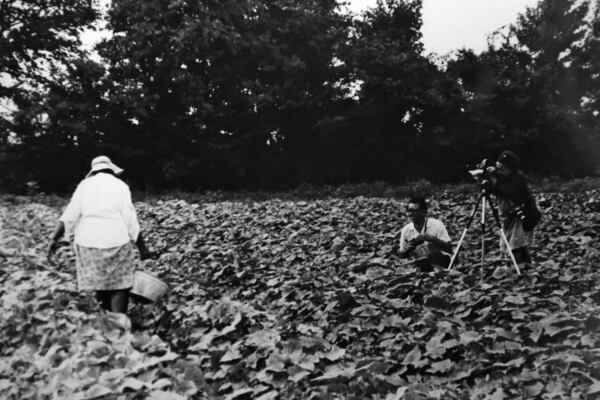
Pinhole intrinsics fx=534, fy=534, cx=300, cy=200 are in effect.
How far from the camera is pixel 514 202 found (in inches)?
258

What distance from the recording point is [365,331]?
4852 millimetres

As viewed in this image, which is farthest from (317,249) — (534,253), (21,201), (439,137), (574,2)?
(574,2)

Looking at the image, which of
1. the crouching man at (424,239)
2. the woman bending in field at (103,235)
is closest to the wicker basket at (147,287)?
the woman bending in field at (103,235)

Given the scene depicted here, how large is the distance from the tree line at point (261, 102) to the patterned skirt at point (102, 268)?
19686 mm

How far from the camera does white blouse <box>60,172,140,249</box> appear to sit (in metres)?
5.07

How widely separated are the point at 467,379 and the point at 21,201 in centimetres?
1803

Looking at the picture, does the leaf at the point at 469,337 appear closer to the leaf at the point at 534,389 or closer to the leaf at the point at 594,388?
the leaf at the point at 534,389

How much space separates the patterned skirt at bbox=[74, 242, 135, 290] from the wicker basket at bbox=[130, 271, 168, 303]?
6.1 inches

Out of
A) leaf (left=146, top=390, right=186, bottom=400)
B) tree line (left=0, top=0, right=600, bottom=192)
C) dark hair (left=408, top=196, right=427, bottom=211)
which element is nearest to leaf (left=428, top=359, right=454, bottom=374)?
leaf (left=146, top=390, right=186, bottom=400)

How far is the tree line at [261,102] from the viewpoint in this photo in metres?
24.6

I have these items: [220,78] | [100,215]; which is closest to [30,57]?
[220,78]

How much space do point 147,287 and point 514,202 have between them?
4.42m

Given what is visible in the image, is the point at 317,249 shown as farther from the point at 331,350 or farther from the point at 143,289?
the point at 331,350

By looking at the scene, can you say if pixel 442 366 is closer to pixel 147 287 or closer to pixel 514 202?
pixel 147 287
